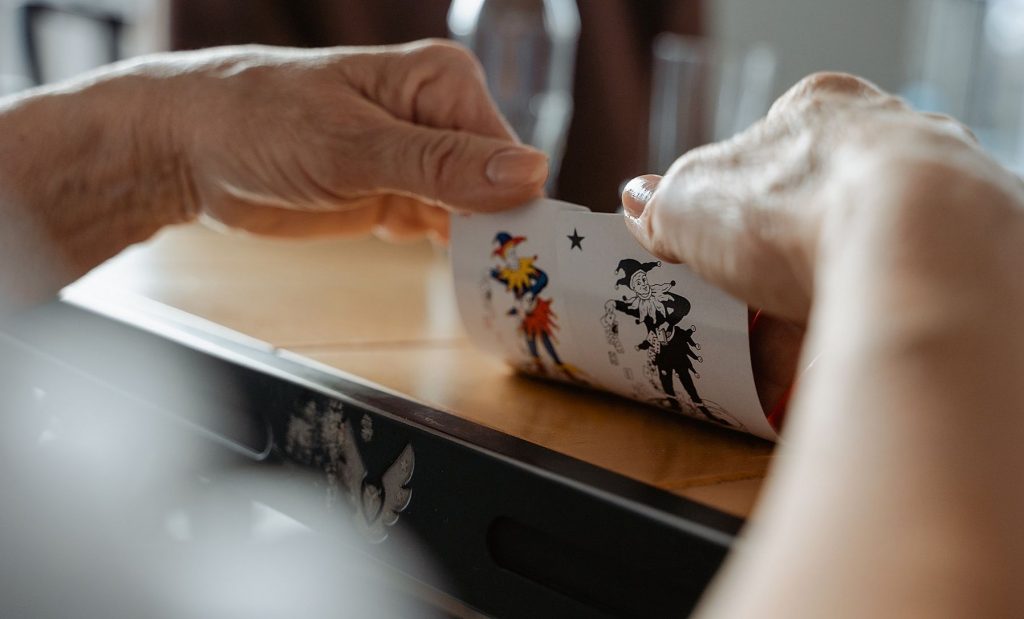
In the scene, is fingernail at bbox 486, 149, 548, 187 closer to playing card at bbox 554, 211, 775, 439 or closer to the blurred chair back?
playing card at bbox 554, 211, 775, 439

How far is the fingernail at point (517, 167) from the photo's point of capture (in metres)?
0.67

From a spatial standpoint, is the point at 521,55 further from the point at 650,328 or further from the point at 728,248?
the point at 728,248

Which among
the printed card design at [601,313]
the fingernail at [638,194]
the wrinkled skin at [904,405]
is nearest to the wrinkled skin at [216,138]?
the printed card design at [601,313]

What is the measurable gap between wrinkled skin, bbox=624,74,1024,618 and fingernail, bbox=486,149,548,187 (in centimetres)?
31

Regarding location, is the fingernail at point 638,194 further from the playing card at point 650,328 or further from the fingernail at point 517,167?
the fingernail at point 517,167

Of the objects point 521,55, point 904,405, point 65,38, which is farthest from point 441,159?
point 65,38

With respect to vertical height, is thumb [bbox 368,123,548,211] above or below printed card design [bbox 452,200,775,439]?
above

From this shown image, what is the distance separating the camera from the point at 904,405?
0.95 ft

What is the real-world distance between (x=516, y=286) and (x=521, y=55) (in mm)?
1022

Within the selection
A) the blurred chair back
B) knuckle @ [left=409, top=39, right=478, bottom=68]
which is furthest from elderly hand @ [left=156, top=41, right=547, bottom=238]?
the blurred chair back

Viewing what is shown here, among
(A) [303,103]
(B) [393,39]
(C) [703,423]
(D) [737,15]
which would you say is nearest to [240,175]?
(A) [303,103]

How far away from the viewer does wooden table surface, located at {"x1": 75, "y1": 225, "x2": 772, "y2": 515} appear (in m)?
0.49

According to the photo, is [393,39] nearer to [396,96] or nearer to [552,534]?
[396,96]

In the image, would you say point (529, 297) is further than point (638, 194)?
Yes
